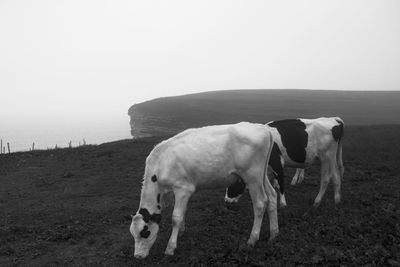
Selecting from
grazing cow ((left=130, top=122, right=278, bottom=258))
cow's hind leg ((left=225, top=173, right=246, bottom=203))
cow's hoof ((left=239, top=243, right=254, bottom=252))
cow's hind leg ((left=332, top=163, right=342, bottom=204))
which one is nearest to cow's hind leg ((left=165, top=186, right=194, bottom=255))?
grazing cow ((left=130, top=122, right=278, bottom=258))

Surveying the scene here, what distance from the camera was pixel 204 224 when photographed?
11023 millimetres

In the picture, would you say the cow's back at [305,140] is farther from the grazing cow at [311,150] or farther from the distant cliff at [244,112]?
the distant cliff at [244,112]

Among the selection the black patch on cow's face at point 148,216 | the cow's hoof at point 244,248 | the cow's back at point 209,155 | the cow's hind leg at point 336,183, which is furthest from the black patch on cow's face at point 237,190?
the black patch on cow's face at point 148,216

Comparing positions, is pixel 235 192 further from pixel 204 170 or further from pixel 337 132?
pixel 337 132

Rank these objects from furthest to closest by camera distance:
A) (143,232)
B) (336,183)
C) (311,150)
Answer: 1. (311,150)
2. (336,183)
3. (143,232)

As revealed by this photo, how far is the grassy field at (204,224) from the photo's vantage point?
8.10 metres

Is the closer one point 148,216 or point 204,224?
point 148,216

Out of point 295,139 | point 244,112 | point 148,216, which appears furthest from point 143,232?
point 244,112

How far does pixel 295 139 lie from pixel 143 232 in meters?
6.46

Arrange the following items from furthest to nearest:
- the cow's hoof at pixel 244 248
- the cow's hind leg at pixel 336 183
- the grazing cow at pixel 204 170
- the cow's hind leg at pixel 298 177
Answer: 1. the cow's hind leg at pixel 298 177
2. the cow's hind leg at pixel 336 183
3. the grazing cow at pixel 204 170
4. the cow's hoof at pixel 244 248

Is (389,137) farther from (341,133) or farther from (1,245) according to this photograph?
(1,245)

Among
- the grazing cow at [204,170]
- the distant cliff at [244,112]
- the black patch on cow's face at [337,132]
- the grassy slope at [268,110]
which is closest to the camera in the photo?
the grazing cow at [204,170]

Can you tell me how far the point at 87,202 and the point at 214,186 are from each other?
300 inches

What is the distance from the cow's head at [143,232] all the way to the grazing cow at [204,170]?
0.02 metres
